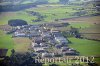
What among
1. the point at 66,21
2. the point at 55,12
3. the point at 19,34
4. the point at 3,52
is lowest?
the point at 3,52

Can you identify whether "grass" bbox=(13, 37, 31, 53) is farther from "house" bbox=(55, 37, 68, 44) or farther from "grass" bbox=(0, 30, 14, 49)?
"house" bbox=(55, 37, 68, 44)

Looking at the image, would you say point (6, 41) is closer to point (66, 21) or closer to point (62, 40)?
point (62, 40)

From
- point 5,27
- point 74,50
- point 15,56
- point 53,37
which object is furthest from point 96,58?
point 5,27

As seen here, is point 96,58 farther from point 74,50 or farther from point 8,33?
point 8,33

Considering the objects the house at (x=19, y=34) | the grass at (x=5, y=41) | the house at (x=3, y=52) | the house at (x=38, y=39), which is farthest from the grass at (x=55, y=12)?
the house at (x=3, y=52)

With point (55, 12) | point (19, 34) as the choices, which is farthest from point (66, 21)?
point (19, 34)

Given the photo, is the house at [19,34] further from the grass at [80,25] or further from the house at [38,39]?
the grass at [80,25]

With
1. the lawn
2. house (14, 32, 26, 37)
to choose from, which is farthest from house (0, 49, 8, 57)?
the lawn

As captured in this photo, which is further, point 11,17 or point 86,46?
point 11,17
